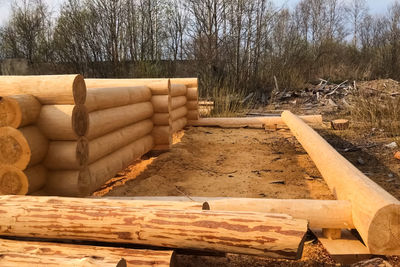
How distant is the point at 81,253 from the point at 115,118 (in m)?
2.71

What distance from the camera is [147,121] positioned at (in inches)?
246

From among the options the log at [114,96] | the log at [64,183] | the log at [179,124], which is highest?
the log at [114,96]

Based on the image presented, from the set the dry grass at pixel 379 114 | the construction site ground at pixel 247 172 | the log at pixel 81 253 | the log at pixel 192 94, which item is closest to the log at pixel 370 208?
the construction site ground at pixel 247 172

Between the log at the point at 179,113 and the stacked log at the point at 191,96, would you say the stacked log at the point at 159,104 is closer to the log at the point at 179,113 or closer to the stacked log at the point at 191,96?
the log at the point at 179,113

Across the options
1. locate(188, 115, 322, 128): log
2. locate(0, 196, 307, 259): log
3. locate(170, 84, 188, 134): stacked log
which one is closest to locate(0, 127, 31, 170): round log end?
locate(0, 196, 307, 259): log

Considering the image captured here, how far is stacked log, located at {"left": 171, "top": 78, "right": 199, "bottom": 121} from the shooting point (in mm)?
9938

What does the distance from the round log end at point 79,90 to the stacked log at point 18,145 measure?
43cm

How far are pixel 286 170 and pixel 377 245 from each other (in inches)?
123

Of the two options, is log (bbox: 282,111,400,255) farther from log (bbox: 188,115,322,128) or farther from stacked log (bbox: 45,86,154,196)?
log (bbox: 188,115,322,128)

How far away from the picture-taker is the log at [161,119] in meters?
6.46

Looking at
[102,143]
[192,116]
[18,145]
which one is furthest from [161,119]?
[192,116]

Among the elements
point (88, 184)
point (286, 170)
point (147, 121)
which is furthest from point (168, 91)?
point (88, 184)

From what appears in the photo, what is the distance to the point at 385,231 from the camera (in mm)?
2445

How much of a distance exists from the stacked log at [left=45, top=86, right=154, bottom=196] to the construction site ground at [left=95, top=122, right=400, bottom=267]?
43 centimetres
